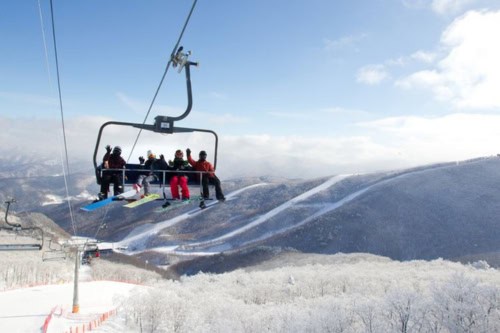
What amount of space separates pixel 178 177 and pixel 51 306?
175ft

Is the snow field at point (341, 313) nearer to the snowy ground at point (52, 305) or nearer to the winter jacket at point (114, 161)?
the snowy ground at point (52, 305)

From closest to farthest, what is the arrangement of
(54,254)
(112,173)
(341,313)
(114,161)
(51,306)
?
(112,173)
(114,161)
(341,313)
(51,306)
(54,254)

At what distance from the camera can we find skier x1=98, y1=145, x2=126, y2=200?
1480cm

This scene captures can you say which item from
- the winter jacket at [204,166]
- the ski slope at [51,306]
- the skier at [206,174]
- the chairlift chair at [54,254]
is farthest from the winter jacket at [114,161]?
the ski slope at [51,306]

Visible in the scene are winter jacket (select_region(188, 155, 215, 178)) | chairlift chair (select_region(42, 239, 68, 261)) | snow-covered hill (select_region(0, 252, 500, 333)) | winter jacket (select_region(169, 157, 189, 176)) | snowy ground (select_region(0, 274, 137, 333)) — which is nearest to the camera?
winter jacket (select_region(188, 155, 215, 178))

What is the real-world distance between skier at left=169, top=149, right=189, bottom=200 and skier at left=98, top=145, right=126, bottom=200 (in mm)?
1989

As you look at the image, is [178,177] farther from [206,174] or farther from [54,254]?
[54,254]

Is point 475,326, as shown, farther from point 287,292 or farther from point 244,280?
point 244,280

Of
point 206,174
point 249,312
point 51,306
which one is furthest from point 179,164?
point 249,312

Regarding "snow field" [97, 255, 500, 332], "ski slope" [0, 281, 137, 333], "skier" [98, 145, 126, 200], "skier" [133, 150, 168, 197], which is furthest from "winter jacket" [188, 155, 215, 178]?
"snow field" [97, 255, 500, 332]

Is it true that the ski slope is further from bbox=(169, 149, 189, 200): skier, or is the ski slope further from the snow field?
bbox=(169, 149, 189, 200): skier

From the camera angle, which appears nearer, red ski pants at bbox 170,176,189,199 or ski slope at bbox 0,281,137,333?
red ski pants at bbox 170,176,189,199

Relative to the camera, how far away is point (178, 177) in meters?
16.0

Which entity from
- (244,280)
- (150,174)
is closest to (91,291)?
(244,280)
